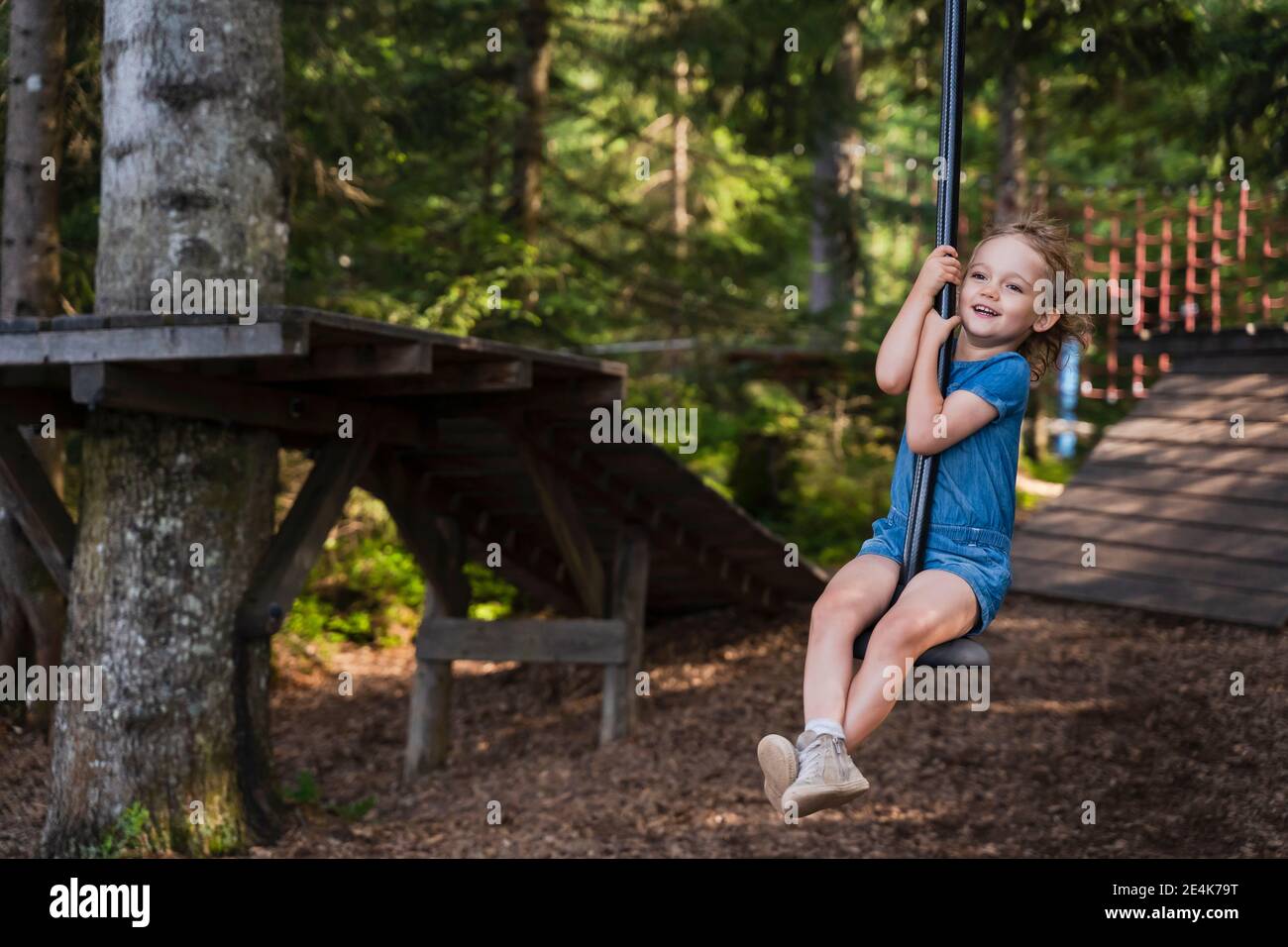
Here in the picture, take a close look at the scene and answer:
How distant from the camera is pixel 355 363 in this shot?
21.5ft

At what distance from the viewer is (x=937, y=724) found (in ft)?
29.5

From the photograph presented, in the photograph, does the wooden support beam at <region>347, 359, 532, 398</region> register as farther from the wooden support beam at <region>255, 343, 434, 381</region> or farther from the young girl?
the young girl

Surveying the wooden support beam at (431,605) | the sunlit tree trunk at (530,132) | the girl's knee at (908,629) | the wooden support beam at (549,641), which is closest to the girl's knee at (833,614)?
the girl's knee at (908,629)

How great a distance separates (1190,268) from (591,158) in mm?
10215

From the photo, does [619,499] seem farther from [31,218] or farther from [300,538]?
[31,218]

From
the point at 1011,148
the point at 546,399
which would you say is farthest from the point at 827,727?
the point at 1011,148

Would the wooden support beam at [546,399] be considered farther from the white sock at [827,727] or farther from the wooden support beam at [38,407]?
the white sock at [827,727]

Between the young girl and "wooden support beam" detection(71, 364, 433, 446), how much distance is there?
4.12 m

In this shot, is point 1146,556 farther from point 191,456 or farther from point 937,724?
point 191,456

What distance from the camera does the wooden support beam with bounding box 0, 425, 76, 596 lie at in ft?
22.7

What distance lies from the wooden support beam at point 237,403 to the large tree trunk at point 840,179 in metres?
6.69

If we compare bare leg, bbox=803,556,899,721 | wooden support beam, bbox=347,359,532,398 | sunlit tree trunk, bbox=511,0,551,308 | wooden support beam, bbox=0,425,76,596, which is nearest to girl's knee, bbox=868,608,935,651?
bare leg, bbox=803,556,899,721

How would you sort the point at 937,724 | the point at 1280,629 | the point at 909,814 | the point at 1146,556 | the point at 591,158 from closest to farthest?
the point at 909,814 < the point at 937,724 < the point at 1280,629 < the point at 1146,556 < the point at 591,158
